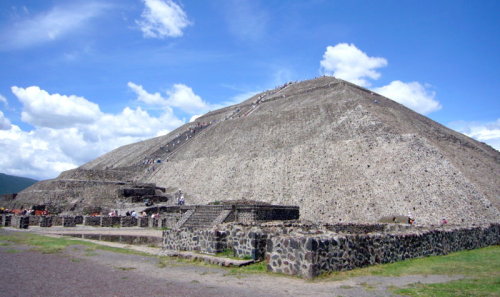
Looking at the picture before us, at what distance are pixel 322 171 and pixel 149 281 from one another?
905 inches

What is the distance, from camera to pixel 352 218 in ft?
79.8

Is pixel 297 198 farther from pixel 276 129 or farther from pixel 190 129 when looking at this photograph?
pixel 190 129

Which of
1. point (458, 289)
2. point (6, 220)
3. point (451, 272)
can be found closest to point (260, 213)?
point (451, 272)

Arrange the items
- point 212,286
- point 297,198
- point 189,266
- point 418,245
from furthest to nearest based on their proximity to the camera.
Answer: point 297,198 → point 418,245 → point 189,266 → point 212,286

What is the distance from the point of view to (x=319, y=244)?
9.03 metres

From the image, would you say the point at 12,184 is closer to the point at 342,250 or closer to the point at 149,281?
the point at 149,281

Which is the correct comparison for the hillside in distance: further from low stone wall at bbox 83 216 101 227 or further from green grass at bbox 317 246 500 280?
green grass at bbox 317 246 500 280

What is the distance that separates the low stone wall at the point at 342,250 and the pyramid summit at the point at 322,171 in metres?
10.9

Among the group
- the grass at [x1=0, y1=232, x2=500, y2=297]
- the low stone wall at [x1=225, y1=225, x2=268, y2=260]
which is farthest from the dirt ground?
the low stone wall at [x1=225, y1=225, x2=268, y2=260]

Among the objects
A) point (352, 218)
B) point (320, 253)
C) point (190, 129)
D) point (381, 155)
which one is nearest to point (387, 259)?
point (320, 253)

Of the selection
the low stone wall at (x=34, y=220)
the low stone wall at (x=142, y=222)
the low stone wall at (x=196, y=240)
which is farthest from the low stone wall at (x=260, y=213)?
the low stone wall at (x=34, y=220)

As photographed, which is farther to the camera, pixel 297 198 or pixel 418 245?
pixel 297 198

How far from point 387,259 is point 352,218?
44.1 feet

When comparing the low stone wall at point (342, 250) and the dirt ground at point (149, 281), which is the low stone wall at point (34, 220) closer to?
the dirt ground at point (149, 281)
